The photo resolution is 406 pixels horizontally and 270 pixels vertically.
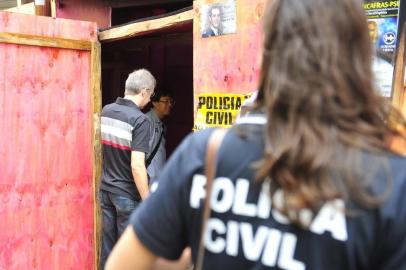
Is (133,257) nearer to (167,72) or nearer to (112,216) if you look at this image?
(112,216)

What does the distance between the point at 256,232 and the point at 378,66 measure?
181 centimetres

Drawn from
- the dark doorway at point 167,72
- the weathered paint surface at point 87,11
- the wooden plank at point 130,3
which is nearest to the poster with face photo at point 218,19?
the wooden plank at point 130,3

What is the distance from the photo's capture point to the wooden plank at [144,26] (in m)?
3.66

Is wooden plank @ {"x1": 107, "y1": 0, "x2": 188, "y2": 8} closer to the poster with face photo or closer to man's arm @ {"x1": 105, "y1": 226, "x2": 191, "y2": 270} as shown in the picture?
the poster with face photo

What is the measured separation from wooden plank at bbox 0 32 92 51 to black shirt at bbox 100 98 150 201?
1.95 feet

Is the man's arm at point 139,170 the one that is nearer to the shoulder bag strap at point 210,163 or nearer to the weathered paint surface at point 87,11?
the weathered paint surface at point 87,11

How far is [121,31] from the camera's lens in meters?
4.22

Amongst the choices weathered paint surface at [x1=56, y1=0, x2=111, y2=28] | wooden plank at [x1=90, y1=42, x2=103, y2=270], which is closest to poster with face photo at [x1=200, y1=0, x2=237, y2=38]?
wooden plank at [x1=90, y1=42, x2=103, y2=270]

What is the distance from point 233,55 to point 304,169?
2.31 metres

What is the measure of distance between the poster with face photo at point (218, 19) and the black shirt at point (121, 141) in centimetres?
96

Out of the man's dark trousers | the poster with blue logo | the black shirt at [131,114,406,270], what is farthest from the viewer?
the man's dark trousers

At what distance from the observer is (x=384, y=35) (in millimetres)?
2543

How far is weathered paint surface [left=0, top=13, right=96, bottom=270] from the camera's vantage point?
12.5 ft

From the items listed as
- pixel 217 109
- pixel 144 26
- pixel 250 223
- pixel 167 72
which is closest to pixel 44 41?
pixel 144 26
